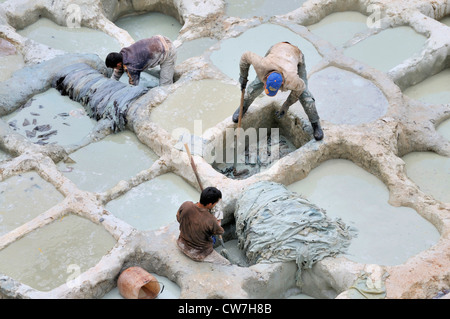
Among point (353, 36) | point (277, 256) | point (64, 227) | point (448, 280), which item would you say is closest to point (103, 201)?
point (64, 227)

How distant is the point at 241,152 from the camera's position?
7.93 m

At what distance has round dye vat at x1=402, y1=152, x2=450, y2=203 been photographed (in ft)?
23.4

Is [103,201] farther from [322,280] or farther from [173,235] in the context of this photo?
[322,280]

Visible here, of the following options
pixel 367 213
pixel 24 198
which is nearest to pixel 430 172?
pixel 367 213

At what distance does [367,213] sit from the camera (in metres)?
6.78

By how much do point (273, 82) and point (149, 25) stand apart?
4291 millimetres

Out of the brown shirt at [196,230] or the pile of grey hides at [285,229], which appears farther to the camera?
the pile of grey hides at [285,229]

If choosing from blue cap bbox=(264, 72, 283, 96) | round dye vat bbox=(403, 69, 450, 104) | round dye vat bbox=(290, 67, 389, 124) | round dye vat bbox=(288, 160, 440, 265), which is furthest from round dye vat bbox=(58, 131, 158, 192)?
round dye vat bbox=(403, 69, 450, 104)

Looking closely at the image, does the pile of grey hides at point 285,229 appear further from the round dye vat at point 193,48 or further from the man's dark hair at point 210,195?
the round dye vat at point 193,48

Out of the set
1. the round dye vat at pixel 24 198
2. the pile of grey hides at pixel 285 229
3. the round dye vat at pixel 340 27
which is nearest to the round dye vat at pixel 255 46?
the round dye vat at pixel 340 27

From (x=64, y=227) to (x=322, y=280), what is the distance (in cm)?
270

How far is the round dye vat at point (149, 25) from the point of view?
33.3ft

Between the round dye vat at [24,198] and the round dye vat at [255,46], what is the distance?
2.91m

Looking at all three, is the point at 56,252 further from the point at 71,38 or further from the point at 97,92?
the point at 71,38
